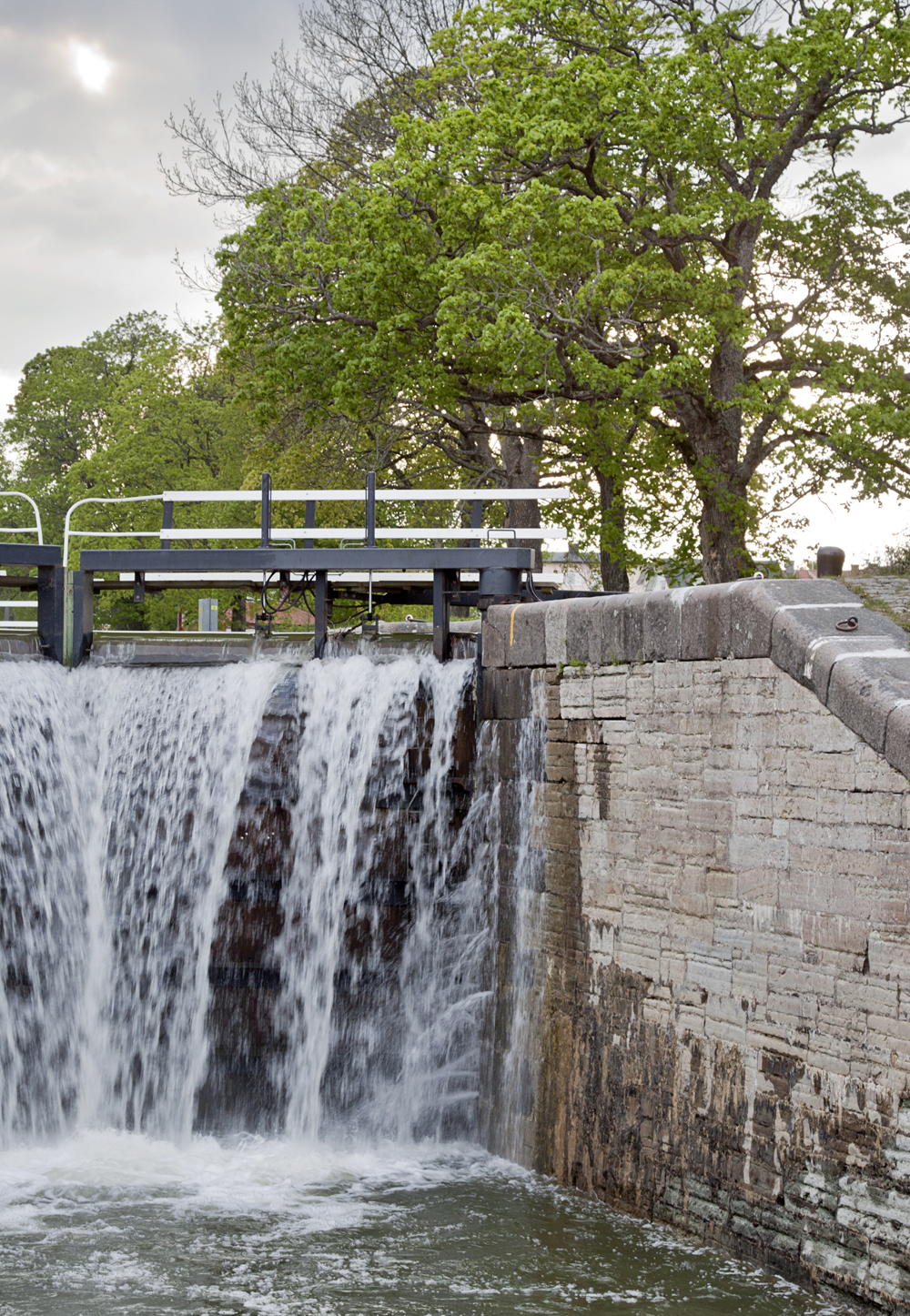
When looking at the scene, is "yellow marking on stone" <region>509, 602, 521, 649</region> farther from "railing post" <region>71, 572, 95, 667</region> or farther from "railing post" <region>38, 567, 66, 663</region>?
"railing post" <region>38, 567, 66, 663</region>

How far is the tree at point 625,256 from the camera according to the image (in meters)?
15.4

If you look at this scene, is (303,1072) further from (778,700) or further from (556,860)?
(778,700)

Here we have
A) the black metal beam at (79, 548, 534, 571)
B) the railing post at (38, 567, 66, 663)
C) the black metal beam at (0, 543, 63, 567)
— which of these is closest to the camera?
the black metal beam at (79, 548, 534, 571)

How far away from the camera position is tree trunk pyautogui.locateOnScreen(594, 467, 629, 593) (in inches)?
738

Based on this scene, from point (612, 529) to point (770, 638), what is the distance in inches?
484

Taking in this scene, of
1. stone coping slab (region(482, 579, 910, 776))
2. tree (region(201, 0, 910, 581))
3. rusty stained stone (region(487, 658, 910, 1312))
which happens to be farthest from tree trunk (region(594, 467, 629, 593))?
rusty stained stone (region(487, 658, 910, 1312))

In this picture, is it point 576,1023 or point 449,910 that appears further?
point 449,910

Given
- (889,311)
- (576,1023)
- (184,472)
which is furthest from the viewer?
(184,472)

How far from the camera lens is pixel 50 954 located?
9172 millimetres

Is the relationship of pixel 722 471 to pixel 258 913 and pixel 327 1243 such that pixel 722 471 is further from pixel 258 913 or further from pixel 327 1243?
pixel 327 1243

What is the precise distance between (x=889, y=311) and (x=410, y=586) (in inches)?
384

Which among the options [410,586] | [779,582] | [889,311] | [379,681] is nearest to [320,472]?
[889,311]

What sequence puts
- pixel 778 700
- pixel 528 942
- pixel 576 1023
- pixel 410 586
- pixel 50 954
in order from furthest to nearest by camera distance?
pixel 410 586 < pixel 50 954 < pixel 528 942 < pixel 576 1023 < pixel 778 700

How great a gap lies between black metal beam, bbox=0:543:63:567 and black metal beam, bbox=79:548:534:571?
25 centimetres
